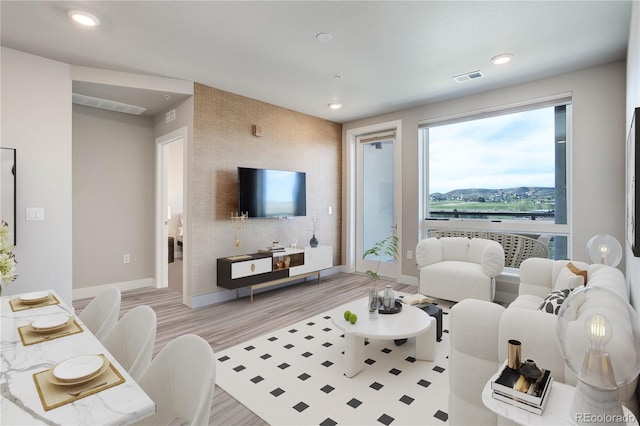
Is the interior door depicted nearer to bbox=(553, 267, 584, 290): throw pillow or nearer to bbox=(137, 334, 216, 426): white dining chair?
bbox=(553, 267, 584, 290): throw pillow

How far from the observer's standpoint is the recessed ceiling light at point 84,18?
96.7 inches

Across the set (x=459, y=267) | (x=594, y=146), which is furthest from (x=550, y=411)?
(x=594, y=146)

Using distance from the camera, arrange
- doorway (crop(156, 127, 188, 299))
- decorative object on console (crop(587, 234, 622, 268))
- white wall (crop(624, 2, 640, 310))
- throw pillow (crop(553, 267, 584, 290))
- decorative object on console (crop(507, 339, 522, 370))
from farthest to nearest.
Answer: doorway (crop(156, 127, 188, 299))
decorative object on console (crop(587, 234, 622, 268))
throw pillow (crop(553, 267, 584, 290))
white wall (crop(624, 2, 640, 310))
decorative object on console (crop(507, 339, 522, 370))

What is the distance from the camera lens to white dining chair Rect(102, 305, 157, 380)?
1419 millimetres

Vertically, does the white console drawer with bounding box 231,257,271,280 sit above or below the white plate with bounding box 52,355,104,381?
below

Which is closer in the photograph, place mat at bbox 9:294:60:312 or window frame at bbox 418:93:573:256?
place mat at bbox 9:294:60:312

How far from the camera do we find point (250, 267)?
421cm

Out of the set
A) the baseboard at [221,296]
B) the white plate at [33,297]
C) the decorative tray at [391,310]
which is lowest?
the baseboard at [221,296]

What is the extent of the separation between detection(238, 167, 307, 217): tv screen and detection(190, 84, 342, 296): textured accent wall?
0.17 metres

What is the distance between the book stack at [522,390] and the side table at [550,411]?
2cm

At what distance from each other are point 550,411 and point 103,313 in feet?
7.19

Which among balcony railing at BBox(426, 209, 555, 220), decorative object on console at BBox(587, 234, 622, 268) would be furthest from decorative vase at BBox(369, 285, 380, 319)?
balcony railing at BBox(426, 209, 555, 220)

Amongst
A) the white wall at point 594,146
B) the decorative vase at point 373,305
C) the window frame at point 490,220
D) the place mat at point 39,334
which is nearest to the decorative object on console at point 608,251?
the white wall at point 594,146

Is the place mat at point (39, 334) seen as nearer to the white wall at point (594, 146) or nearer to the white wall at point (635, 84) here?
the white wall at point (635, 84)
